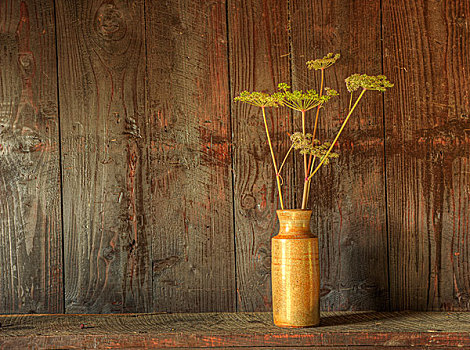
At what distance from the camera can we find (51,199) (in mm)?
1310

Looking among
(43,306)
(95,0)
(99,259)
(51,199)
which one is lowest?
(43,306)

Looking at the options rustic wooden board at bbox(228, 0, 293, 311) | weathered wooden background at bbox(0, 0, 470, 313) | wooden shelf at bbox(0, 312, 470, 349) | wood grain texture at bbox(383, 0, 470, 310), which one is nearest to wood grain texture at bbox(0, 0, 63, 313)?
weathered wooden background at bbox(0, 0, 470, 313)

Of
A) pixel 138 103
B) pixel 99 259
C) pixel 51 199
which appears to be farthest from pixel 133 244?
pixel 138 103

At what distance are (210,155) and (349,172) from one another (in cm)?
36

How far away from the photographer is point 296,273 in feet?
3.56

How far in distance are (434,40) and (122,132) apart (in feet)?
2.78

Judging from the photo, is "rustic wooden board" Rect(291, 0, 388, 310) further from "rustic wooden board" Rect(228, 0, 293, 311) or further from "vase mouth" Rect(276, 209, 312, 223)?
"vase mouth" Rect(276, 209, 312, 223)

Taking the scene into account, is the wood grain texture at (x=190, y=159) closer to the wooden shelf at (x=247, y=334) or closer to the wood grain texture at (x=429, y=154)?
the wooden shelf at (x=247, y=334)

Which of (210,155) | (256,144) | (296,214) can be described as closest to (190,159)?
(210,155)

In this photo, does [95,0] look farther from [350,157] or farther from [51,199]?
[350,157]

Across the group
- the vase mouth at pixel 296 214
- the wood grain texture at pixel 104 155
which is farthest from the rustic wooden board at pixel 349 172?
the wood grain texture at pixel 104 155

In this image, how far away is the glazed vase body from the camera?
1.09m

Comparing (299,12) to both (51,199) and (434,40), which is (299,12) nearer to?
(434,40)

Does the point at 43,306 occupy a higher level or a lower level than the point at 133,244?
lower
